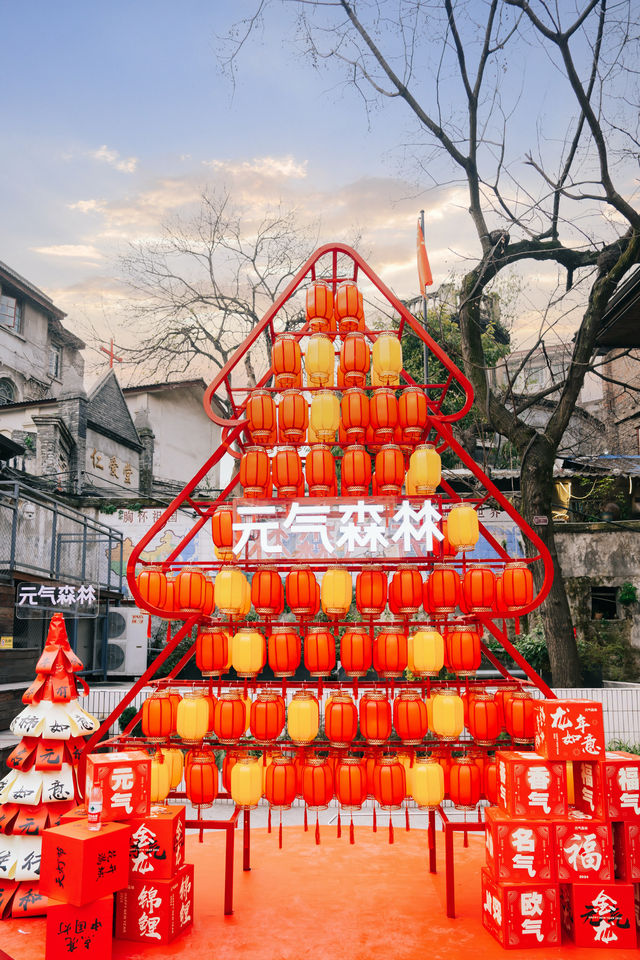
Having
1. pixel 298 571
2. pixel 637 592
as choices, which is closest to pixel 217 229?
pixel 637 592

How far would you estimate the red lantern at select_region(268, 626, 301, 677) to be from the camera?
5211 millimetres

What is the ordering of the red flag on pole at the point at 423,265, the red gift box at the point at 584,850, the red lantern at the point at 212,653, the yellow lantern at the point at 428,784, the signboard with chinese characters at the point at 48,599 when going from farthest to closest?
1. the signboard with chinese characters at the point at 48,599
2. the red flag on pole at the point at 423,265
3. the red lantern at the point at 212,653
4. the yellow lantern at the point at 428,784
5. the red gift box at the point at 584,850

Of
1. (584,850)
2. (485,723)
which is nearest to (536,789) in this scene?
(584,850)

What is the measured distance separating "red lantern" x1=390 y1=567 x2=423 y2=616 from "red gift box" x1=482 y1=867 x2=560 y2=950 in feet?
6.15

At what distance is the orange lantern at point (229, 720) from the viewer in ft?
16.6

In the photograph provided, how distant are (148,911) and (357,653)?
2.20 meters

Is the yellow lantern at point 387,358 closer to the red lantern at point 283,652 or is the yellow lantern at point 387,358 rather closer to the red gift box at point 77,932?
the red lantern at point 283,652

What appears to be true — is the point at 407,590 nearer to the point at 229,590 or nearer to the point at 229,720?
the point at 229,590

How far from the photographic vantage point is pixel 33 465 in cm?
1845

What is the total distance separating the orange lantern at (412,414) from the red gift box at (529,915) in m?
3.21

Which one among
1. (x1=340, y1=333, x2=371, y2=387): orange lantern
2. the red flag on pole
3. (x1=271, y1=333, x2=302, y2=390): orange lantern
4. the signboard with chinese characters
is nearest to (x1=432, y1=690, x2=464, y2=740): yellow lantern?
(x1=340, y1=333, x2=371, y2=387): orange lantern

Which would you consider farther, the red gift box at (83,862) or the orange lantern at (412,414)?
the orange lantern at (412,414)

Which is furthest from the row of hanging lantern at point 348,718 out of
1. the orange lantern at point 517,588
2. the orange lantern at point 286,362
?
the orange lantern at point 286,362

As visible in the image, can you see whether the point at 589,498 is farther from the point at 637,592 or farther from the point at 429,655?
the point at 429,655
